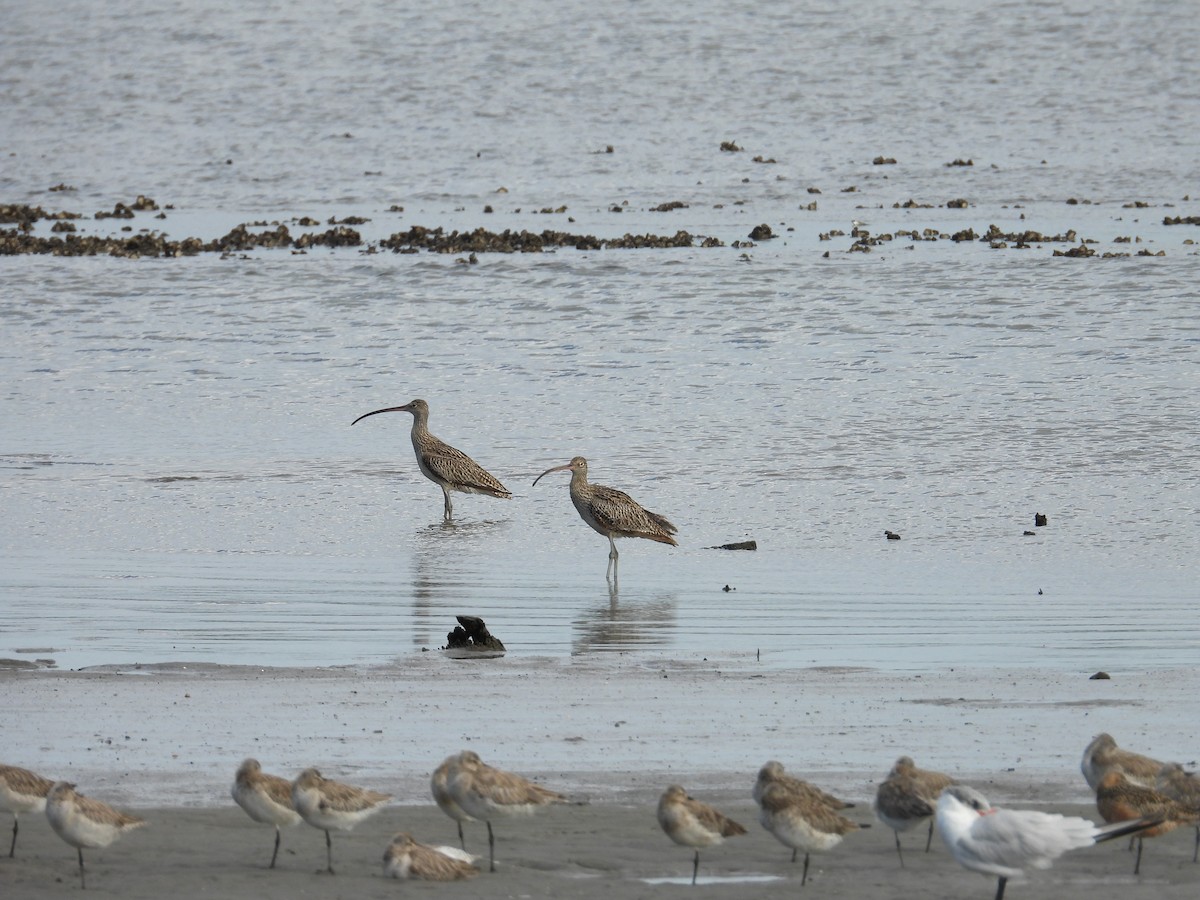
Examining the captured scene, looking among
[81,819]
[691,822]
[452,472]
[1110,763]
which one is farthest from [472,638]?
[452,472]

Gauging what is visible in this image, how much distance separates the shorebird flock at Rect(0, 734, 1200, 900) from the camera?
7387mm

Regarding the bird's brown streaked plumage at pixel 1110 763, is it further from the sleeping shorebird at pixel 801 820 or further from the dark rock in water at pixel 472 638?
the dark rock in water at pixel 472 638

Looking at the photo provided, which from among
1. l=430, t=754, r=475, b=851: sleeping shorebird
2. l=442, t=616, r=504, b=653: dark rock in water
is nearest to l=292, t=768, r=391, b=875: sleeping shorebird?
l=430, t=754, r=475, b=851: sleeping shorebird

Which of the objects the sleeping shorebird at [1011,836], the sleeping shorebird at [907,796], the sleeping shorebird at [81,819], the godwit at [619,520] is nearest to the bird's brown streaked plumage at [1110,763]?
the sleeping shorebird at [907,796]

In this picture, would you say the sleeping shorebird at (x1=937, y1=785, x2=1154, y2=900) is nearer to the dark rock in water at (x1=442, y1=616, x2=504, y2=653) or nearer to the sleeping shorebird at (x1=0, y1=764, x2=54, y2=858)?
the sleeping shorebird at (x1=0, y1=764, x2=54, y2=858)

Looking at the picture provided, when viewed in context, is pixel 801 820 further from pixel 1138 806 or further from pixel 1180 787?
pixel 1180 787

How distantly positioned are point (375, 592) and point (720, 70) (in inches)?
1983

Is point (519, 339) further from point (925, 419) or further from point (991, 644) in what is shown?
point (991, 644)

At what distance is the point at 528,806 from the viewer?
25.8ft

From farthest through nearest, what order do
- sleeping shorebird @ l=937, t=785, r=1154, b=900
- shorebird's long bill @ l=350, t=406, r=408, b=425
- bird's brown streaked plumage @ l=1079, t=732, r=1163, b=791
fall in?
1. shorebird's long bill @ l=350, t=406, r=408, b=425
2. bird's brown streaked plumage @ l=1079, t=732, r=1163, b=791
3. sleeping shorebird @ l=937, t=785, r=1154, b=900

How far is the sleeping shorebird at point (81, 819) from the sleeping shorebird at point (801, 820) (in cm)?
243

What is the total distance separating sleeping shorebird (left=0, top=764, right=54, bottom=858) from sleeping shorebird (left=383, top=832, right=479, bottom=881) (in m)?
1.37

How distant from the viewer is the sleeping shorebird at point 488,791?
7680 millimetres

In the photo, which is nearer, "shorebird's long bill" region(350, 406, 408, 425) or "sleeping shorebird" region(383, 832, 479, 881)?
"sleeping shorebird" region(383, 832, 479, 881)
